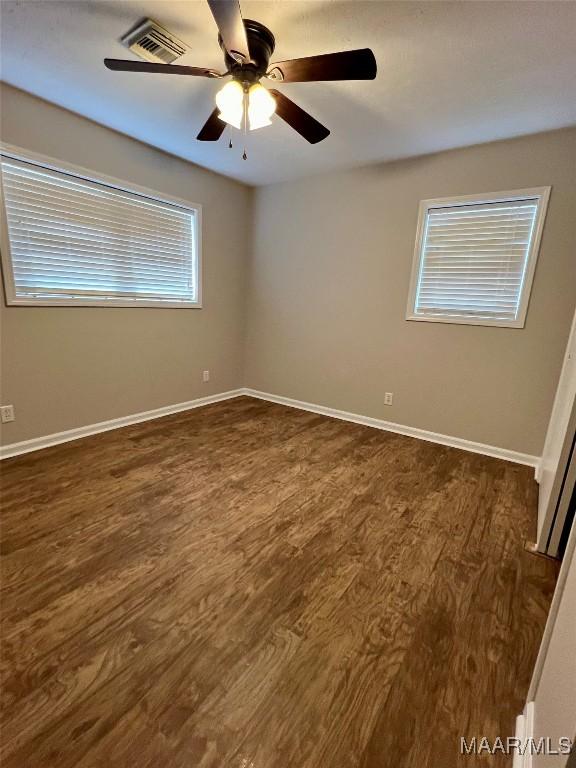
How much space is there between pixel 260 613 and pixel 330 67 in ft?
7.87

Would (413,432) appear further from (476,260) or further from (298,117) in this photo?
(298,117)

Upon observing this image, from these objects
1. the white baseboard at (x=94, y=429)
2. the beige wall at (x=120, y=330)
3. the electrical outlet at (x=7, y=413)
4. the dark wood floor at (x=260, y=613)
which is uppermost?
the beige wall at (x=120, y=330)

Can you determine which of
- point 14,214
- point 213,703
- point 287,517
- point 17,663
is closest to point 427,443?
point 287,517

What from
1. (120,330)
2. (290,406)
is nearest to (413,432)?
(290,406)

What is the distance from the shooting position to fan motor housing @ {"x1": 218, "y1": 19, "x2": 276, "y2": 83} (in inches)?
63.3

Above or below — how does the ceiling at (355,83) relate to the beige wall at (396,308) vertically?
above

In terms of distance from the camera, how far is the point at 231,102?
5.69ft

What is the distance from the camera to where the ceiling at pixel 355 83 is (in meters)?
1.59

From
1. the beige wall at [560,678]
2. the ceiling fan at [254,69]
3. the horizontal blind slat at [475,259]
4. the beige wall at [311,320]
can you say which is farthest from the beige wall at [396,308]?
the beige wall at [560,678]

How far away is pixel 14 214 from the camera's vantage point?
2.47m

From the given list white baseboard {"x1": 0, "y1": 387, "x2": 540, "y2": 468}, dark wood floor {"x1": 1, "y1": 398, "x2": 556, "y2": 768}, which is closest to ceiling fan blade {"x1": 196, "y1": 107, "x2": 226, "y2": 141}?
dark wood floor {"x1": 1, "y1": 398, "x2": 556, "y2": 768}

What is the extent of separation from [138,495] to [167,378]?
1731 mm

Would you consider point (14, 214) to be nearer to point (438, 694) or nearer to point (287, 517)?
point (287, 517)

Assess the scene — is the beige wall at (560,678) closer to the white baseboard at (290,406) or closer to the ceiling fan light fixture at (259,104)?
the ceiling fan light fixture at (259,104)
